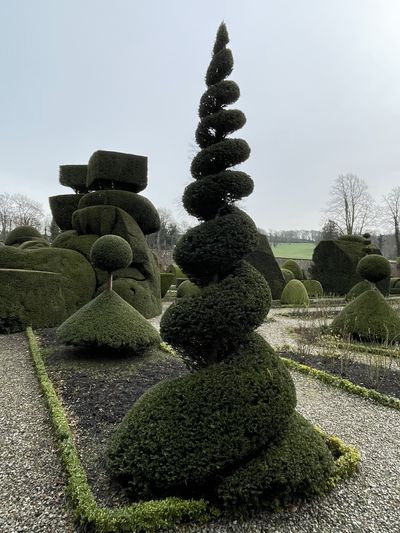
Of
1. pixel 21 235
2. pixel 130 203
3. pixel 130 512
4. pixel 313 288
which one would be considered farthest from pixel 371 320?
pixel 21 235

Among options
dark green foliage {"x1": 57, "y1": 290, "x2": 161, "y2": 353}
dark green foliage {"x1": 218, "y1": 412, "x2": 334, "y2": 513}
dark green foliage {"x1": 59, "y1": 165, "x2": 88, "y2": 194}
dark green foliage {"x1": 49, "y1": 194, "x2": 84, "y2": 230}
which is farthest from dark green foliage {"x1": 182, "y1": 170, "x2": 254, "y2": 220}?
dark green foliage {"x1": 59, "y1": 165, "x2": 88, "y2": 194}

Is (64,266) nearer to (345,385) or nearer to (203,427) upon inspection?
(345,385)

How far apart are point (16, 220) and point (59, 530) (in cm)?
4278

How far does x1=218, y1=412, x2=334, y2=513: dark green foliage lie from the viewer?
2244 millimetres

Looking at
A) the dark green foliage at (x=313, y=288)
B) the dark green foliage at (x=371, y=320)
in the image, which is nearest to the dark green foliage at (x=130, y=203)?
the dark green foliage at (x=371, y=320)

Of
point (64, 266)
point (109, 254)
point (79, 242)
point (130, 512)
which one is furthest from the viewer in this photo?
point (79, 242)

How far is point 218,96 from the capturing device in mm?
2984

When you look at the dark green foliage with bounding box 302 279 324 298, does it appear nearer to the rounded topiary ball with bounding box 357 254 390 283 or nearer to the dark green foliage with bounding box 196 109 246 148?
the rounded topiary ball with bounding box 357 254 390 283

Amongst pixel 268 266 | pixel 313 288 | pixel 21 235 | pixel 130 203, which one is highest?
pixel 130 203

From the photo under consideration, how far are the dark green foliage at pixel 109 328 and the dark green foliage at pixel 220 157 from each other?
3672mm

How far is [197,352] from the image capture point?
8.91 feet

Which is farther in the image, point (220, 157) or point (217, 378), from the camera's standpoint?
point (220, 157)

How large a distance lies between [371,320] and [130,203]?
304 inches

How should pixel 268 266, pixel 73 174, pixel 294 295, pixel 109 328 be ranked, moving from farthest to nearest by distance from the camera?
pixel 268 266, pixel 294 295, pixel 73 174, pixel 109 328
